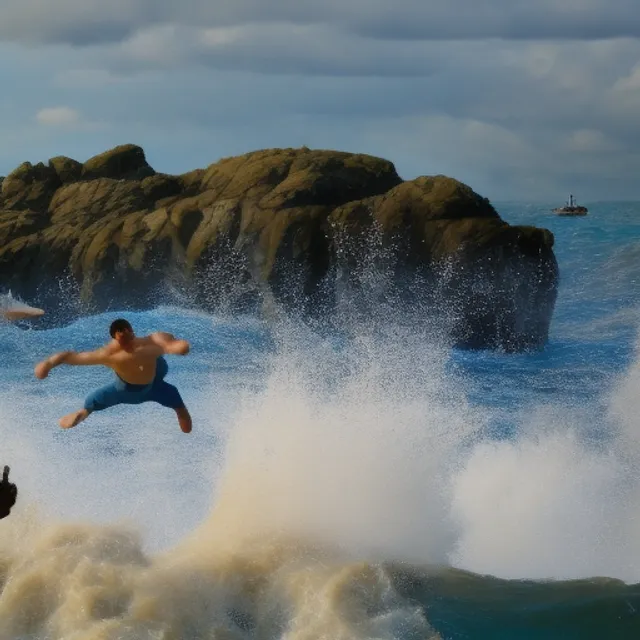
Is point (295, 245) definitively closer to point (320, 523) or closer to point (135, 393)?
point (320, 523)

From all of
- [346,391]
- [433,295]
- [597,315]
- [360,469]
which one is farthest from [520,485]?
[597,315]

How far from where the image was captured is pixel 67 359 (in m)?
10.5

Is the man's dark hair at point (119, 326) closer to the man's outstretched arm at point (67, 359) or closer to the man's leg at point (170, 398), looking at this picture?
the man's outstretched arm at point (67, 359)

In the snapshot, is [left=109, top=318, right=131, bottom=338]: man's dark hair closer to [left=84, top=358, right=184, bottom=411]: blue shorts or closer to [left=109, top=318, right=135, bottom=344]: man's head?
[left=109, top=318, right=135, bottom=344]: man's head

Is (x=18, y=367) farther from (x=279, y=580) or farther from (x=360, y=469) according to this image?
(x=279, y=580)

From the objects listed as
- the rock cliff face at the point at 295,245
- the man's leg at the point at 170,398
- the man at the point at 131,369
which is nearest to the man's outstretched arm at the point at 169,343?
the man at the point at 131,369

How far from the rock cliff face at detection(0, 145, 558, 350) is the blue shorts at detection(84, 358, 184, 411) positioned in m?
26.3

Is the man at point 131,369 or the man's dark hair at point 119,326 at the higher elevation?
the man's dark hair at point 119,326

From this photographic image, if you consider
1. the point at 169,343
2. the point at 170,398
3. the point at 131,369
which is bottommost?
the point at 170,398

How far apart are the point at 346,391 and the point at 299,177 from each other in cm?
2252

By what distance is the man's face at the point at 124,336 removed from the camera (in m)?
11.2

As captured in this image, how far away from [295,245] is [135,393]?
1050 inches

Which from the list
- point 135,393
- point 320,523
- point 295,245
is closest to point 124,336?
point 135,393

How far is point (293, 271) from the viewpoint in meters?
38.6
